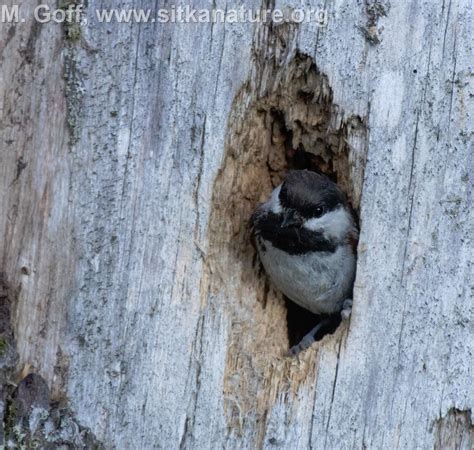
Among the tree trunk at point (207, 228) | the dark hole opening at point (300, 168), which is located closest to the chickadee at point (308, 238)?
the dark hole opening at point (300, 168)

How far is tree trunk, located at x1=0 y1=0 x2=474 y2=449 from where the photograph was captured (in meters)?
3.33

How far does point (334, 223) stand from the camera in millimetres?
4168

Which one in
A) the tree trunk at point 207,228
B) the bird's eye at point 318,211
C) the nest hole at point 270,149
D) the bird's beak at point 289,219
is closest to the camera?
Result: the tree trunk at point 207,228

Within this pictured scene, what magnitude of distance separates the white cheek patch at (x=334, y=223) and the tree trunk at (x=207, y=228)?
493 millimetres

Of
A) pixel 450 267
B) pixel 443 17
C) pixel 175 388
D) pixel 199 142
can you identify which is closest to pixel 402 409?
pixel 450 267

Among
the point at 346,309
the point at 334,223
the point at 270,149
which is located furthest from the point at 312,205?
the point at 346,309

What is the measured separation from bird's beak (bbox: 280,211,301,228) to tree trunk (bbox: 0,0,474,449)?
445 mm

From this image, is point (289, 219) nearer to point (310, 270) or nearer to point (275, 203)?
point (275, 203)

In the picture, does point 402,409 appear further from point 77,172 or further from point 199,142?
point 77,172

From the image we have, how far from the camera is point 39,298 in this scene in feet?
10.9

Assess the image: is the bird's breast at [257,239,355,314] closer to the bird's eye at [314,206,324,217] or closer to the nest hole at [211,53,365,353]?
the nest hole at [211,53,365,353]

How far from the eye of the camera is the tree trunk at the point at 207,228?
333 cm

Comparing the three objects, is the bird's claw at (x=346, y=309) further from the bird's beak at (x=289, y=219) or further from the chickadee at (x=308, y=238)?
the bird's beak at (x=289, y=219)

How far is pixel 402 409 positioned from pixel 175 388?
3.53ft
